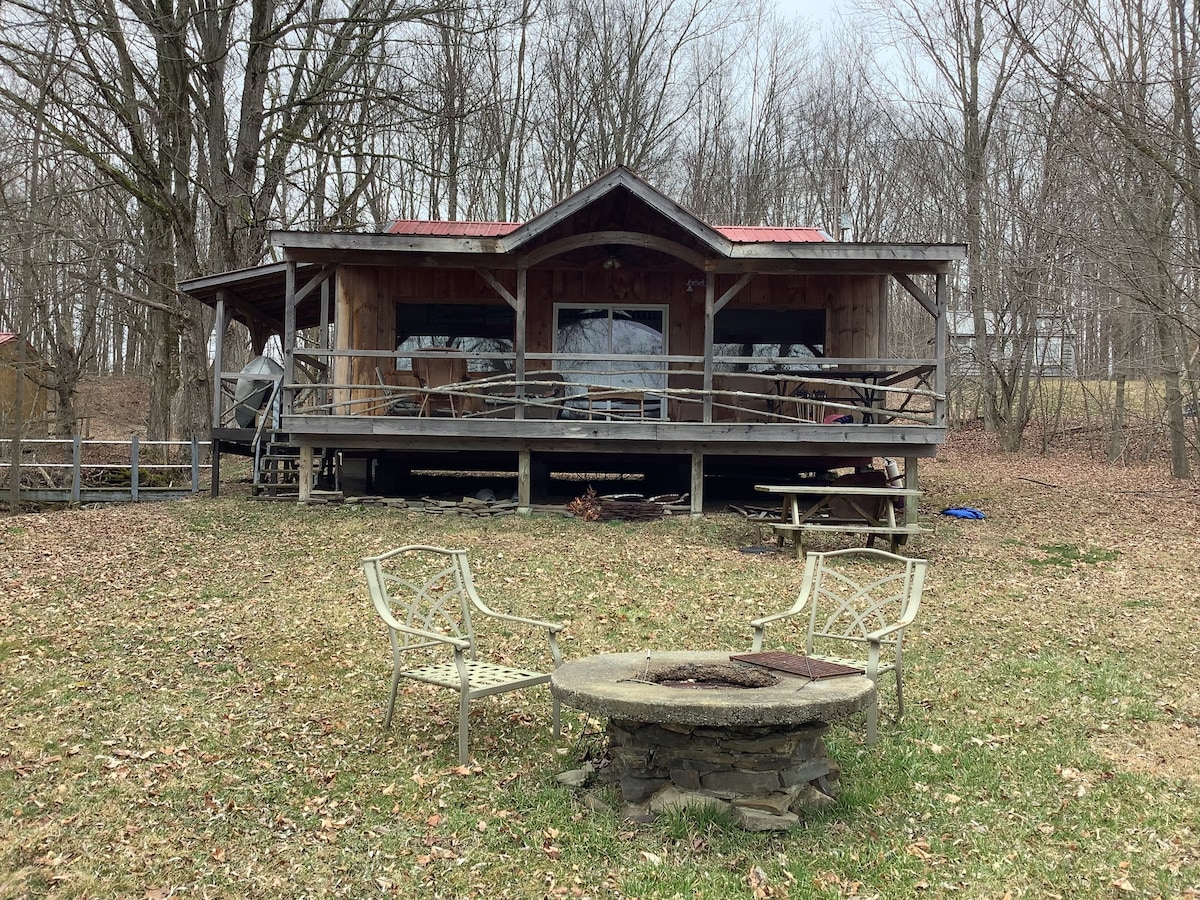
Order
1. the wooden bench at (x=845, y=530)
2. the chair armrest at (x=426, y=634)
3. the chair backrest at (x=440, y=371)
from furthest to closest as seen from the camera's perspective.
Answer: the chair backrest at (x=440, y=371) → the wooden bench at (x=845, y=530) → the chair armrest at (x=426, y=634)

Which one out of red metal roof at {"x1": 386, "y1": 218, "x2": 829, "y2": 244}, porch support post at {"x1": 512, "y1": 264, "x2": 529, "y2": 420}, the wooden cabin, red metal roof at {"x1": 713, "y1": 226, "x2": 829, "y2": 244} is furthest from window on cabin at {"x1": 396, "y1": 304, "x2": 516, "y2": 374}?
red metal roof at {"x1": 713, "y1": 226, "x2": 829, "y2": 244}

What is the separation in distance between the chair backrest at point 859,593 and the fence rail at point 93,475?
12168 mm

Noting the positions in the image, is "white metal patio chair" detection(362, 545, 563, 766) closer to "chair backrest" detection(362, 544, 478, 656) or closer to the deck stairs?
"chair backrest" detection(362, 544, 478, 656)

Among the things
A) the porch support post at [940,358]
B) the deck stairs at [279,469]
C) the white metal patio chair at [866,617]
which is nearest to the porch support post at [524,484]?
the deck stairs at [279,469]

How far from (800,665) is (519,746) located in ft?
5.44

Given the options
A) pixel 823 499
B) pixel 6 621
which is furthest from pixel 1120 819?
pixel 6 621

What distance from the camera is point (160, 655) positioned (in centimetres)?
721

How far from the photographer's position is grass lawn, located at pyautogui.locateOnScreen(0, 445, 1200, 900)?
4.24 metres

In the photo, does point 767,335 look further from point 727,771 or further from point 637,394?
point 727,771

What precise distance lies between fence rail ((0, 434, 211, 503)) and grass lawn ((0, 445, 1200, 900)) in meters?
7.08

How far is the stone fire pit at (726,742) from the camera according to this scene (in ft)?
14.3

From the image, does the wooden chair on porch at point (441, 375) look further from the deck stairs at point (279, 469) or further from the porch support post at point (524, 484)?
the deck stairs at point (279, 469)

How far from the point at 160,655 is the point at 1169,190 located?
1573 centimetres

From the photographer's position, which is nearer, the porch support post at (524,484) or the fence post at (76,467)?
the porch support post at (524,484)
